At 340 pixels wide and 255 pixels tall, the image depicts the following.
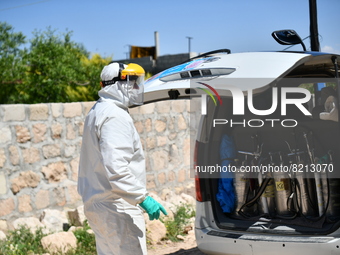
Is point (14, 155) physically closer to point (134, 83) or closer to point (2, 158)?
point (2, 158)

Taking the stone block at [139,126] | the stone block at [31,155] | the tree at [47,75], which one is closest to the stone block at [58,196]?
the stone block at [31,155]

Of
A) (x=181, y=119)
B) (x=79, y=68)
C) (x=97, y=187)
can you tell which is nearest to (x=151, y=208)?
(x=97, y=187)

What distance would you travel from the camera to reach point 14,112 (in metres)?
7.38

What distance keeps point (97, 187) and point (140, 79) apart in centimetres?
91

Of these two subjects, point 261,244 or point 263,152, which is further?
point 263,152

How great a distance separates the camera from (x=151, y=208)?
4426 millimetres

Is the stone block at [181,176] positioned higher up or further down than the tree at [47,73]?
further down

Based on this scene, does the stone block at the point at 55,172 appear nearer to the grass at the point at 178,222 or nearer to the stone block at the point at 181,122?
the grass at the point at 178,222

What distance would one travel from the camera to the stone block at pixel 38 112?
7598mm

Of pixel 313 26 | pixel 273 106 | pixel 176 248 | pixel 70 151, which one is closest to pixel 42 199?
pixel 70 151

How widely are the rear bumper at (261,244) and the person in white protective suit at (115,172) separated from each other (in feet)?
2.43

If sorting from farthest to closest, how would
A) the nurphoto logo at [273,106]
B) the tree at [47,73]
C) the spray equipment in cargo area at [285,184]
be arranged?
the tree at [47,73], the nurphoto logo at [273,106], the spray equipment in cargo area at [285,184]

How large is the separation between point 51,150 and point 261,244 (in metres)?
3.93

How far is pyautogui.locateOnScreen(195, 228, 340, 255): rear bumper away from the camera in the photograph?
4.48 meters
